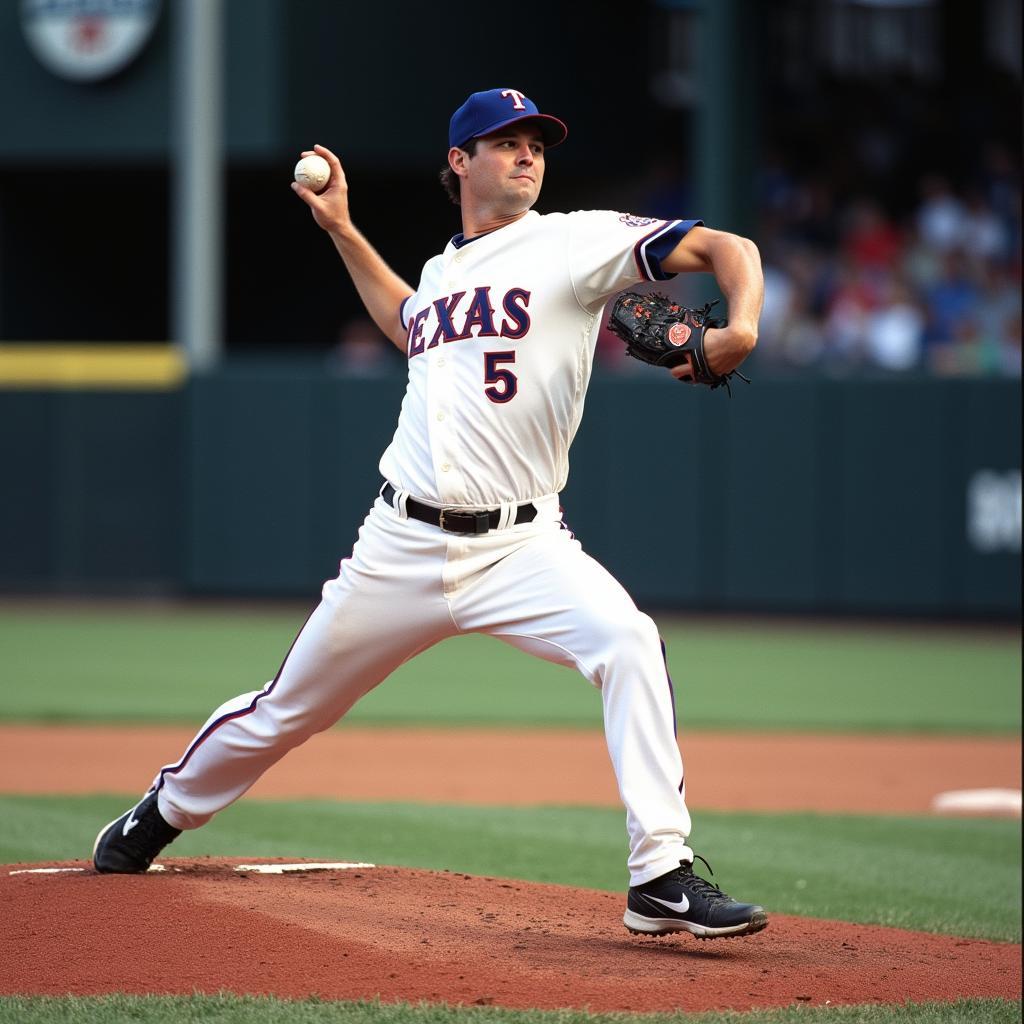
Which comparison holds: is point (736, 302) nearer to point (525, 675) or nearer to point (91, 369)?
point (525, 675)

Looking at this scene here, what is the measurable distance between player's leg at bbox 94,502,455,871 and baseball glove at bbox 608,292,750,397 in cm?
68

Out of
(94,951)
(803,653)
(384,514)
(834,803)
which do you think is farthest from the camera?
(803,653)

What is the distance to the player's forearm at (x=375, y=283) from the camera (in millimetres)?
4855

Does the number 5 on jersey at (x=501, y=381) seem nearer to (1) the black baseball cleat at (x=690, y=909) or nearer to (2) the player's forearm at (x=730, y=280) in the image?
(2) the player's forearm at (x=730, y=280)

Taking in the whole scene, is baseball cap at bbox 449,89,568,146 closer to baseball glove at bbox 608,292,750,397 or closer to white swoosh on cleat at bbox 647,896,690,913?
baseball glove at bbox 608,292,750,397

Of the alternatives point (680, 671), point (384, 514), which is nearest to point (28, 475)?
point (680, 671)

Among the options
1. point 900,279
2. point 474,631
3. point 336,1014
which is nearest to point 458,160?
point 474,631

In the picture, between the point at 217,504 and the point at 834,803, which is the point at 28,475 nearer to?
the point at 217,504

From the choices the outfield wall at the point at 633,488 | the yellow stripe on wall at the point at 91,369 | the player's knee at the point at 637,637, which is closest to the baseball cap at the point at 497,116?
the player's knee at the point at 637,637

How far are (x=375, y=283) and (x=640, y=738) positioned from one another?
159 centimetres

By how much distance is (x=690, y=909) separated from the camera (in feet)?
12.9

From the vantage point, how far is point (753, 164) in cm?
1468

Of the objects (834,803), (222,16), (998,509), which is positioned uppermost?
(222,16)

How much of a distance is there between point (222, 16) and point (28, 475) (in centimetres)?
453
